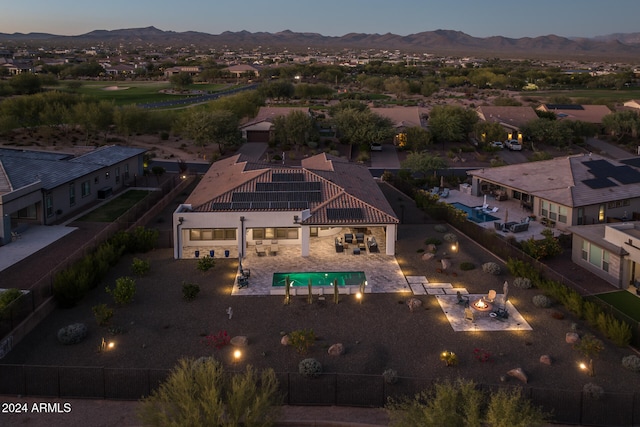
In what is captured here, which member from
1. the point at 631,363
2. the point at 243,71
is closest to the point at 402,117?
the point at 631,363

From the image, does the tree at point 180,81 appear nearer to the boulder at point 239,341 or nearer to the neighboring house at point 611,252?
the neighboring house at point 611,252

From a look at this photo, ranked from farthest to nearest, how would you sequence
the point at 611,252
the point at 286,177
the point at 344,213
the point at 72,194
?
the point at 72,194, the point at 286,177, the point at 344,213, the point at 611,252

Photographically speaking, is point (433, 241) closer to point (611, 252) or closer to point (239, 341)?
point (611, 252)

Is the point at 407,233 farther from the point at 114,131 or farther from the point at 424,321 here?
the point at 114,131

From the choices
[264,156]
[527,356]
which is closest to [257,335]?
[527,356]

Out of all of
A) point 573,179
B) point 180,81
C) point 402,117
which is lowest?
point 573,179

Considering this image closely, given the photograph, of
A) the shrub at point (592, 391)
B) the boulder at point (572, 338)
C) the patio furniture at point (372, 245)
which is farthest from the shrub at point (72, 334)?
the boulder at point (572, 338)
